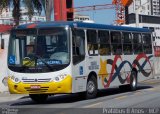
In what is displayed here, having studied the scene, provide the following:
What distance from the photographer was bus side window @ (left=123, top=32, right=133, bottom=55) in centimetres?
2275

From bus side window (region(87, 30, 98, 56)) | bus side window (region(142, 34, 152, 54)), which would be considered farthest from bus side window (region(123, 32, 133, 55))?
bus side window (region(87, 30, 98, 56))

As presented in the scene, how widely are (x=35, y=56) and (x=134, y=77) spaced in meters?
6.76

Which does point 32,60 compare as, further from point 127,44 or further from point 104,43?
point 127,44

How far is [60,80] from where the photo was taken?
17938 mm

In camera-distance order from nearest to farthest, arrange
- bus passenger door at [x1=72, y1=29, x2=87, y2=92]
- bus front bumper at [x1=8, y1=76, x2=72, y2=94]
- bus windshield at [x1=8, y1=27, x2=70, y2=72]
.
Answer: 1. bus front bumper at [x1=8, y1=76, x2=72, y2=94]
2. bus windshield at [x1=8, y1=27, x2=70, y2=72]
3. bus passenger door at [x1=72, y1=29, x2=87, y2=92]

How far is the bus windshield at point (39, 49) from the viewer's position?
18.2 m

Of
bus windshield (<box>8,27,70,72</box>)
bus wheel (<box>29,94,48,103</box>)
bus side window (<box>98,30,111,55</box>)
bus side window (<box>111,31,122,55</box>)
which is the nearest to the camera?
bus windshield (<box>8,27,70,72</box>)

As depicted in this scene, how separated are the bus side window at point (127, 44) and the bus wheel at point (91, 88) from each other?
3335 millimetres

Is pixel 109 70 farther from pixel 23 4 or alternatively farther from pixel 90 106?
pixel 23 4

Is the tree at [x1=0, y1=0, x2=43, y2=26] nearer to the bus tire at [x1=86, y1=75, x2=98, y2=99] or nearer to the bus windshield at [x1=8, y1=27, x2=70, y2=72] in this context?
the bus windshield at [x1=8, y1=27, x2=70, y2=72]

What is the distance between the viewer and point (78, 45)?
1880cm

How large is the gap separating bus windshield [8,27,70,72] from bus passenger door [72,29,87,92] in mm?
385

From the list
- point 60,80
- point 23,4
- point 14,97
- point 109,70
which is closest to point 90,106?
point 60,80

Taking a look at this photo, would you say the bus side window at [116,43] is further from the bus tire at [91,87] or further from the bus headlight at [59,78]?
the bus headlight at [59,78]
